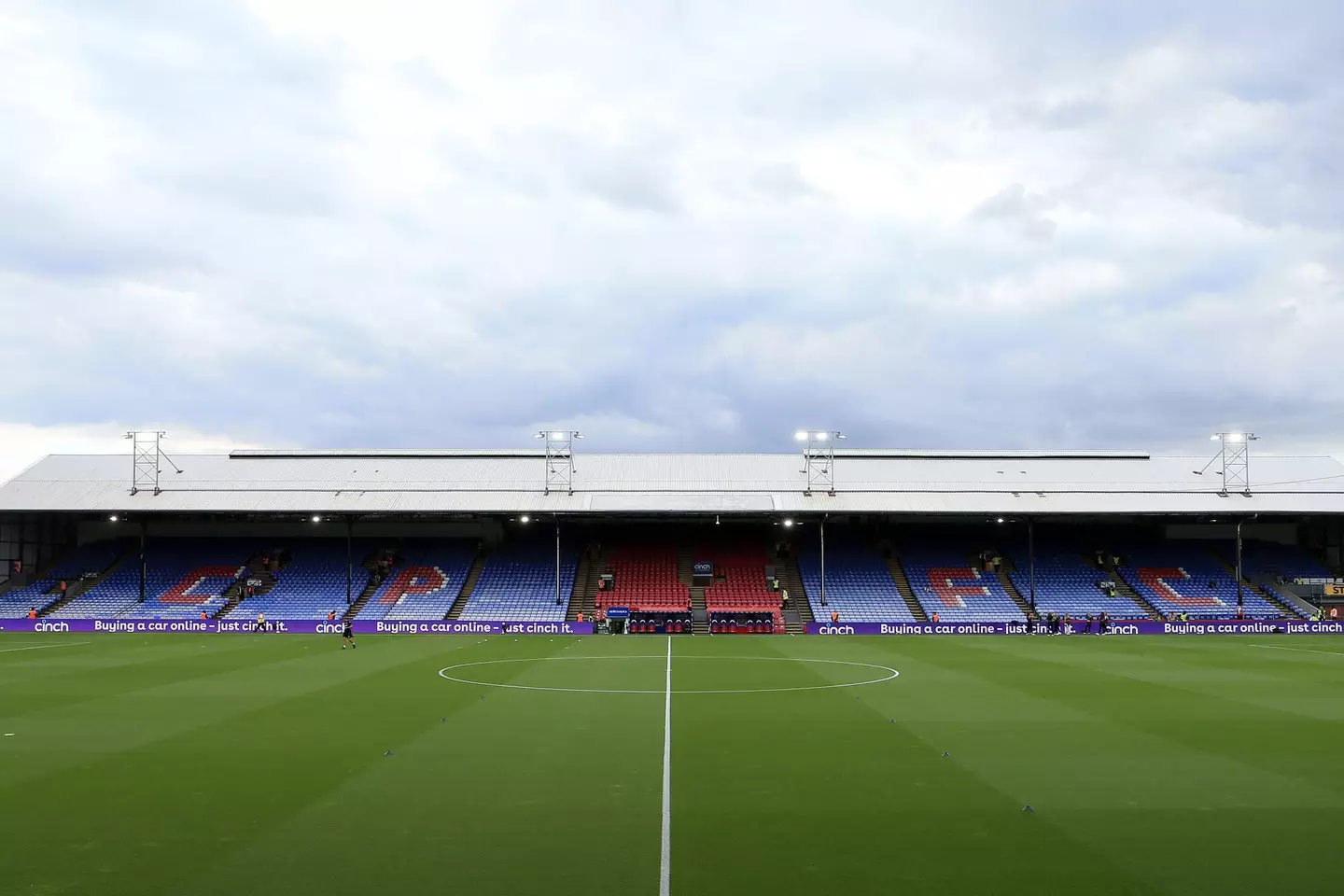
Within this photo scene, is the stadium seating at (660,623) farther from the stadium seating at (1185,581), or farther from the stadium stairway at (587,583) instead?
the stadium seating at (1185,581)

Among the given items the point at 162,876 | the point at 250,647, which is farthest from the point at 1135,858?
the point at 250,647

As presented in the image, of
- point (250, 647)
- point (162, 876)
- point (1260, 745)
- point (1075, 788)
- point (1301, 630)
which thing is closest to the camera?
point (162, 876)

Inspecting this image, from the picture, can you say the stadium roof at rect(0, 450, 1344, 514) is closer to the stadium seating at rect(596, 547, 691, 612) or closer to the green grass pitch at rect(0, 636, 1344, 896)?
the stadium seating at rect(596, 547, 691, 612)

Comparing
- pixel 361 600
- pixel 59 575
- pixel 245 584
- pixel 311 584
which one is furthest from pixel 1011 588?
pixel 59 575

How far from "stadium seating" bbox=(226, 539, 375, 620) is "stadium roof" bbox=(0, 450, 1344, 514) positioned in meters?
4.97

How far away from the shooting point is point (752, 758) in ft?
55.1

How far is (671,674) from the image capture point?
1264 inches

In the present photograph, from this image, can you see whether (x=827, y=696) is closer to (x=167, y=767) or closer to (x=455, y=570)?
(x=167, y=767)

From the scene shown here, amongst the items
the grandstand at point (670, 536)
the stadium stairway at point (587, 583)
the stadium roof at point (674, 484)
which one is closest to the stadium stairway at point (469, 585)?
the grandstand at point (670, 536)

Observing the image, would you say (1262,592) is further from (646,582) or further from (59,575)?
(59,575)

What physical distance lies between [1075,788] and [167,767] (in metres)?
15.1

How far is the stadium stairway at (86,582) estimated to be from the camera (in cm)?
6247

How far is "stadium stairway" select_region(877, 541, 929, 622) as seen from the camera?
61272mm

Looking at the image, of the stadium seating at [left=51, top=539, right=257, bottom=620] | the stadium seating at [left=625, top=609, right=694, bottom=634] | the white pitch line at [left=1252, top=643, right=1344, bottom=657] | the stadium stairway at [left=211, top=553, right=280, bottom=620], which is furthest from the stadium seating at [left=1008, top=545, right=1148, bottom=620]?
A: the stadium seating at [left=51, top=539, right=257, bottom=620]
